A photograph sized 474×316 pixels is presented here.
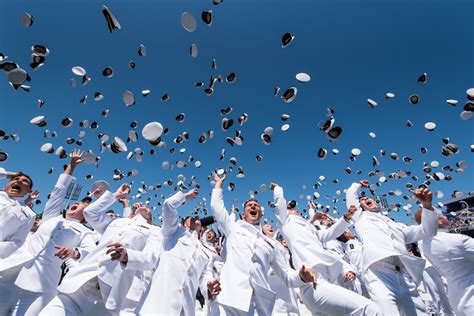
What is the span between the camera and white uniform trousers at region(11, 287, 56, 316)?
4015 millimetres

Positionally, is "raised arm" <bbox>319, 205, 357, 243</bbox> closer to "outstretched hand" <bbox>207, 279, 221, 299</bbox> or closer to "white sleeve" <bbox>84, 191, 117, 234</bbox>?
"outstretched hand" <bbox>207, 279, 221, 299</bbox>

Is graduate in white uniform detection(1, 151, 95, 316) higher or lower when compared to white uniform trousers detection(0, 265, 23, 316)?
higher

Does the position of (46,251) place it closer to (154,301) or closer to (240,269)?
(154,301)

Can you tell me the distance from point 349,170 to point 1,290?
13.9 metres

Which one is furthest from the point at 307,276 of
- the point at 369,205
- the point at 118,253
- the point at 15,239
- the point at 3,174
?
the point at 3,174

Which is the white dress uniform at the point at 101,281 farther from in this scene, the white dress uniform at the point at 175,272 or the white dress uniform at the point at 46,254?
the white dress uniform at the point at 46,254

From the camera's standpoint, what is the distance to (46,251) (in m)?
4.47

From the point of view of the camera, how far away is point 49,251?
14.7 feet

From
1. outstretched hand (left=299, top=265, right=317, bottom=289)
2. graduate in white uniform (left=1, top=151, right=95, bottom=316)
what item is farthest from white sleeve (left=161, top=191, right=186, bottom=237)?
outstretched hand (left=299, top=265, right=317, bottom=289)

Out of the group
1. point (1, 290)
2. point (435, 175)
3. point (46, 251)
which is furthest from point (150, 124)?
point (435, 175)

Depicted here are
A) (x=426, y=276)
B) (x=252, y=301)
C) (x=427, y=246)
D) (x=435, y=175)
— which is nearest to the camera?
(x=252, y=301)

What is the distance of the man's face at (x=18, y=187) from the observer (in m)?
4.94

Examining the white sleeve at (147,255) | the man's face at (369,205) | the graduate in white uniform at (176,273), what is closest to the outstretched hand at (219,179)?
the graduate in white uniform at (176,273)

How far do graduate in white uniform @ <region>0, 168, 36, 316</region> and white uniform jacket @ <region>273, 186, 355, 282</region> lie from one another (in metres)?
5.02
